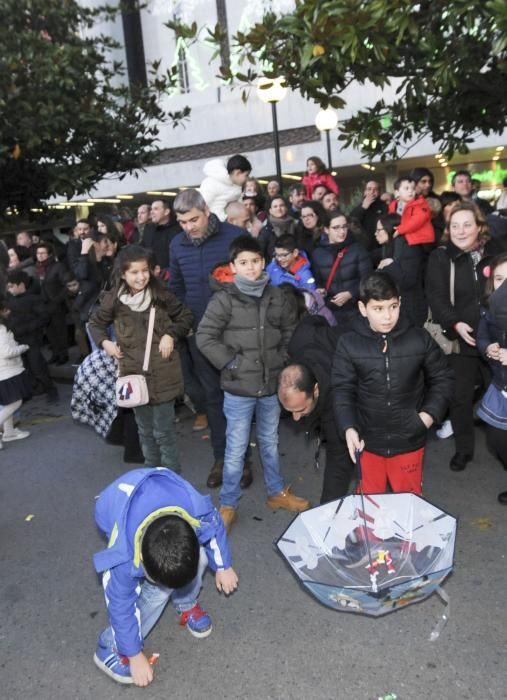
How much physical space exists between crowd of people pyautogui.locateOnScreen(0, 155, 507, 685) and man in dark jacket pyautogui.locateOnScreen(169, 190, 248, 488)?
0.04 ft

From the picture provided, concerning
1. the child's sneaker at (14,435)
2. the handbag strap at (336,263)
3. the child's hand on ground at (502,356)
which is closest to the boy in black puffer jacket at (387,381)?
the child's hand on ground at (502,356)

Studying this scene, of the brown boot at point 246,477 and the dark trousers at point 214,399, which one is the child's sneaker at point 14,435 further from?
the brown boot at point 246,477

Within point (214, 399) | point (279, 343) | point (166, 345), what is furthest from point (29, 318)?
point (279, 343)

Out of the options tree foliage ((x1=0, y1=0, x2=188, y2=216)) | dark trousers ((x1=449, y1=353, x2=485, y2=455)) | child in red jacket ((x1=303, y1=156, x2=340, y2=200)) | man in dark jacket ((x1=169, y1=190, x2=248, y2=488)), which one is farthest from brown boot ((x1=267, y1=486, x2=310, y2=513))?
tree foliage ((x1=0, y1=0, x2=188, y2=216))

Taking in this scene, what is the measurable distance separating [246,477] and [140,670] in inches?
81.7

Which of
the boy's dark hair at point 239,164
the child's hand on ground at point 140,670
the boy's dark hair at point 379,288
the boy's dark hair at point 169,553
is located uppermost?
the boy's dark hair at point 239,164

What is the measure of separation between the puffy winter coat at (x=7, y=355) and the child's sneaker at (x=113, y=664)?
10.9 ft

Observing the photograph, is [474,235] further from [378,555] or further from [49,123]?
[49,123]

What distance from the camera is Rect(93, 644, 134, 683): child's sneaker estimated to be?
2818mm

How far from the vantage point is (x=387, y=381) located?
3307 mm

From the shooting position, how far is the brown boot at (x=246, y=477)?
4637 millimetres

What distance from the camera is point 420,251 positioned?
5.48 m

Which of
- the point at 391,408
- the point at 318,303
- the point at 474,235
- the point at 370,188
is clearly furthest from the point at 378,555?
the point at 370,188

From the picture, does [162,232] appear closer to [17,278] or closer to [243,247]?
[17,278]
